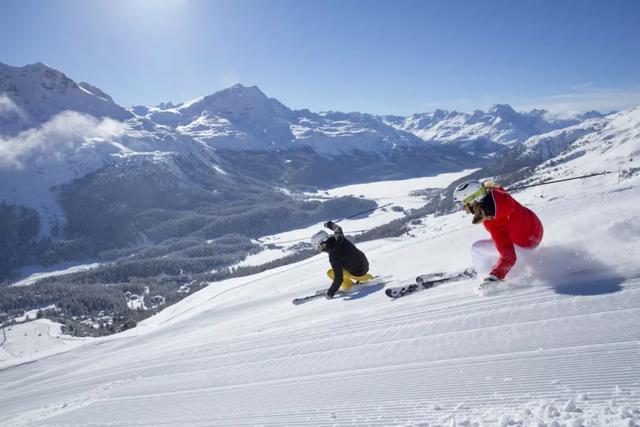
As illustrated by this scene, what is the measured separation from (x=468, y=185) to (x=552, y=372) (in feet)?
12.0

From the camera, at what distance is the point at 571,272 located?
6.00m

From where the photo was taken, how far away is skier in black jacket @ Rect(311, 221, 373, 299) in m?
10.9

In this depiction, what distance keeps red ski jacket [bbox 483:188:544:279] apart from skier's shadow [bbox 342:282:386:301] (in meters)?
4.38

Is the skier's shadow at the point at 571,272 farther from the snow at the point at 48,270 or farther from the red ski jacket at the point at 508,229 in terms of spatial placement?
the snow at the point at 48,270

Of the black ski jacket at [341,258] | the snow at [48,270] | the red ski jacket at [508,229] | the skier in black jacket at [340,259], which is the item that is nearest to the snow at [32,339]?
the skier in black jacket at [340,259]

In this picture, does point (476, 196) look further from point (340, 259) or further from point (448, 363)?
point (340, 259)

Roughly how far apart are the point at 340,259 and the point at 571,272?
6.13 meters

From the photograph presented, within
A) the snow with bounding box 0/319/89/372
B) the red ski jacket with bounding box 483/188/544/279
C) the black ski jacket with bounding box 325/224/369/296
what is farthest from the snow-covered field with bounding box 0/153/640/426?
the snow with bounding box 0/319/89/372

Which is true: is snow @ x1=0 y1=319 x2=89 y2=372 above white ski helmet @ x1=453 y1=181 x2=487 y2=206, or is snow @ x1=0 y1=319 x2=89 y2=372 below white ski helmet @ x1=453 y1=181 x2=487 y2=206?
below

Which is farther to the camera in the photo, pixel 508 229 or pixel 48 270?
pixel 48 270

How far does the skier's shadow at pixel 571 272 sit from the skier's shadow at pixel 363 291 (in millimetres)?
4544

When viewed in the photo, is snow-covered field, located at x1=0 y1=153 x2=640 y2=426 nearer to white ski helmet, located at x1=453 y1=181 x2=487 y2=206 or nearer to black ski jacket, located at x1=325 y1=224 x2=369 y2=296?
white ski helmet, located at x1=453 y1=181 x2=487 y2=206

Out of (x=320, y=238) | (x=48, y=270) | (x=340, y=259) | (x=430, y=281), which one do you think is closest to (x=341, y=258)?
(x=340, y=259)

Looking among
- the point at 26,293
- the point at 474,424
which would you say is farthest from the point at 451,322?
the point at 26,293
